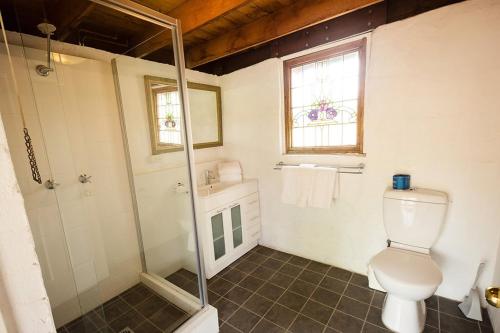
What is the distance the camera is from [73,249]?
1670mm

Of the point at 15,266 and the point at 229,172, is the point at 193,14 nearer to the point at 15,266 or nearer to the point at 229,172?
the point at 229,172

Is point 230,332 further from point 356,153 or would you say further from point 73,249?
point 356,153

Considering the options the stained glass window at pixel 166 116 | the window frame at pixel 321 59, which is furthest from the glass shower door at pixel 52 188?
the window frame at pixel 321 59

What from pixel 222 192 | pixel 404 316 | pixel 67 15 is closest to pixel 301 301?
pixel 404 316

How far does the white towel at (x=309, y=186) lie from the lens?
2.04 m

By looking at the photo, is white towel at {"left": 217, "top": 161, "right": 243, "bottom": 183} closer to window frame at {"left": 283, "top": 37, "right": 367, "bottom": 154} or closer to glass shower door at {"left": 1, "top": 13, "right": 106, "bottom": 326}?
window frame at {"left": 283, "top": 37, "right": 367, "bottom": 154}

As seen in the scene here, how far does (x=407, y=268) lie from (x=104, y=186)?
2.27m

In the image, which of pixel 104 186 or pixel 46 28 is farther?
pixel 104 186

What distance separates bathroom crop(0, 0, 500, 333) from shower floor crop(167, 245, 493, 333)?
1 centimetres

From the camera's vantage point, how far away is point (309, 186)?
2.13 m

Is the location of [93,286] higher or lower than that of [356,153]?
lower

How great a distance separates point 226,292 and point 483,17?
2.62 meters

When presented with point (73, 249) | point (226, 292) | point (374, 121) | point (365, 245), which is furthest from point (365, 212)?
point (73, 249)

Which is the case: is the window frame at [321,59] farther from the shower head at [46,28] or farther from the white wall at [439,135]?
the shower head at [46,28]
